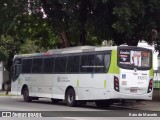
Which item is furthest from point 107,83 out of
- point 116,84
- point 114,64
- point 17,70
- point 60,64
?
point 17,70

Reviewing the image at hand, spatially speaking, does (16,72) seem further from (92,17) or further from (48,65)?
(92,17)

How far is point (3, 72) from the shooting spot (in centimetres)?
5272

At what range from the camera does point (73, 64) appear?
26.6 meters

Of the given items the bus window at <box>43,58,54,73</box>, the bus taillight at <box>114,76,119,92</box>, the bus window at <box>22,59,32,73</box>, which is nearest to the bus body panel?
the bus taillight at <box>114,76,119,92</box>

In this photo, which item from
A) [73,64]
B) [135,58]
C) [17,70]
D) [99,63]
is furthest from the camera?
[17,70]

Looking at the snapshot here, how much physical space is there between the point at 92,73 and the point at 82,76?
97 centimetres

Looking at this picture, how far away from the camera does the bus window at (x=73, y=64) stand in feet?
86.2

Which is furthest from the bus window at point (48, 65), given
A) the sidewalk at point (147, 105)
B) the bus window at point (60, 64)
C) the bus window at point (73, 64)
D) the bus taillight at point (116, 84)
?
the bus taillight at point (116, 84)

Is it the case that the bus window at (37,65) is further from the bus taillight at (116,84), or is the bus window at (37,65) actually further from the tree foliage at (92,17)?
the bus taillight at (116,84)

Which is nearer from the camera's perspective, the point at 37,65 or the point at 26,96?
the point at 37,65

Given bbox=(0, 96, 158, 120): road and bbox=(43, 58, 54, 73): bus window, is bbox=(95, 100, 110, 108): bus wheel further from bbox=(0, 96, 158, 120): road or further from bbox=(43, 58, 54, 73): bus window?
bbox=(43, 58, 54, 73): bus window

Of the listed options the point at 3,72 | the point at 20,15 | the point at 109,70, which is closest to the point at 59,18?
the point at 20,15

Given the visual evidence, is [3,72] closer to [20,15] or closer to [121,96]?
[20,15]

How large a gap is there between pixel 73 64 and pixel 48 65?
114 inches
